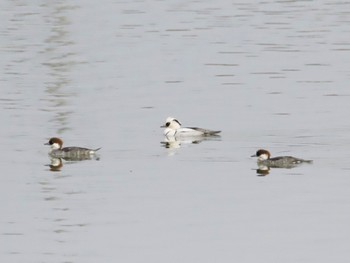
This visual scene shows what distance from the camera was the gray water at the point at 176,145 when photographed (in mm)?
16422

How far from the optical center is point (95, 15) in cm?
4578

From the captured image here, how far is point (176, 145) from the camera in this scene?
23.9 metres

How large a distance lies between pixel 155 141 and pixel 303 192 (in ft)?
18.1

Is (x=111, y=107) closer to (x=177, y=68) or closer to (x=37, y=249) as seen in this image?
(x=177, y=68)

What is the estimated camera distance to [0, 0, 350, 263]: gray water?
16.4 m

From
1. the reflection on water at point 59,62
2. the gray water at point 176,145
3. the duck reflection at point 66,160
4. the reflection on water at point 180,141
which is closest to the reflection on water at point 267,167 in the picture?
the gray water at point 176,145

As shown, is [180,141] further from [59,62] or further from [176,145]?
[59,62]

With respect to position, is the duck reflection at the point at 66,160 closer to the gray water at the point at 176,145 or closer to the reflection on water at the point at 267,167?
the gray water at the point at 176,145

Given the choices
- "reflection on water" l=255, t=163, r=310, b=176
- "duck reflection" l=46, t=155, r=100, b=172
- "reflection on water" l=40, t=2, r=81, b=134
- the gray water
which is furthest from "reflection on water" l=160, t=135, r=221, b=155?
"reflection on water" l=255, t=163, r=310, b=176

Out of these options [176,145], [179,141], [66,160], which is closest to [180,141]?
[179,141]

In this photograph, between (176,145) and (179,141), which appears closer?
(176,145)

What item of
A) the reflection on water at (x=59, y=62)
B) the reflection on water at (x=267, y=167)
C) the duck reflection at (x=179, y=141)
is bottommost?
the reflection on water at (x=267, y=167)

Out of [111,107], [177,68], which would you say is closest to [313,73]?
[177,68]

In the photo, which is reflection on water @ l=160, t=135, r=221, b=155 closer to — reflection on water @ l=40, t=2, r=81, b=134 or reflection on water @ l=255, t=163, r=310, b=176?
reflection on water @ l=40, t=2, r=81, b=134
